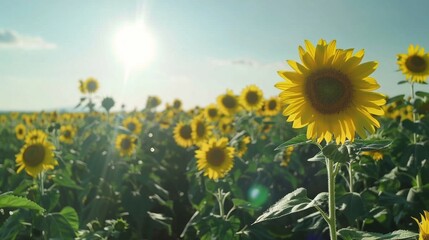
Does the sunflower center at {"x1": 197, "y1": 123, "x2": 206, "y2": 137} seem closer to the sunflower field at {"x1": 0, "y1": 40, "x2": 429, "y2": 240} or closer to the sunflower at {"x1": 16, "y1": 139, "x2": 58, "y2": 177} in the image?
the sunflower field at {"x1": 0, "y1": 40, "x2": 429, "y2": 240}

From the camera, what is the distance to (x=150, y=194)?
5.68 m

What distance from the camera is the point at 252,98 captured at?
8977 millimetres

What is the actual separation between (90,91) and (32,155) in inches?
224

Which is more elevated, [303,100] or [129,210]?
[303,100]

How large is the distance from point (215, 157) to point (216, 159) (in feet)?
0.09

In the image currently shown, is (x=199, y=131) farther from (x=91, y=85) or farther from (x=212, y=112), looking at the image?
(x=91, y=85)

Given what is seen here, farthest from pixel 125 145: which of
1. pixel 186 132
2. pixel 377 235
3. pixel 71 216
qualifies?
pixel 377 235

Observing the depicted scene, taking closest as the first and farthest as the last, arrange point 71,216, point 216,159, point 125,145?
point 71,216 < point 216,159 < point 125,145

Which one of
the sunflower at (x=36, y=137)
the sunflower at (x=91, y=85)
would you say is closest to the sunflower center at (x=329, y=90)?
the sunflower at (x=36, y=137)

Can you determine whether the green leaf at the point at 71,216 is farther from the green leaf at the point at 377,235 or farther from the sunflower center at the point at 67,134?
the sunflower center at the point at 67,134

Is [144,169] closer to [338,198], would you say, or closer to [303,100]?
[338,198]

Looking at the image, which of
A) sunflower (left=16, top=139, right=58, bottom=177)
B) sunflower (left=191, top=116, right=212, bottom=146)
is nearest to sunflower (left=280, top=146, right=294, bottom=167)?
sunflower (left=191, top=116, right=212, bottom=146)

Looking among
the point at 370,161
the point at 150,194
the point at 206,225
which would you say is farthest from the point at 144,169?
the point at 370,161

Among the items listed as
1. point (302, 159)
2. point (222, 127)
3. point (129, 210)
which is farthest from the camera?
point (222, 127)
